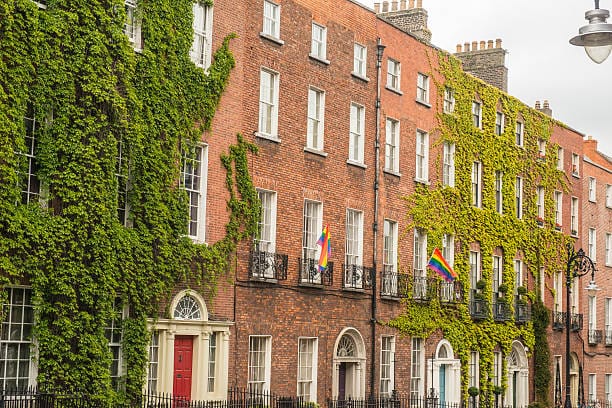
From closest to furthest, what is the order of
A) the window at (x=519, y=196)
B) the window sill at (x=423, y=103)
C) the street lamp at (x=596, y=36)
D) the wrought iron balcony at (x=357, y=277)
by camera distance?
1. the street lamp at (x=596, y=36)
2. the wrought iron balcony at (x=357, y=277)
3. the window sill at (x=423, y=103)
4. the window at (x=519, y=196)

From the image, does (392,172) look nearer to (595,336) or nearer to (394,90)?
(394,90)

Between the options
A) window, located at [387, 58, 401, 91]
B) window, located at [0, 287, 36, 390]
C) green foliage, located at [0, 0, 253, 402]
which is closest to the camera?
window, located at [0, 287, 36, 390]

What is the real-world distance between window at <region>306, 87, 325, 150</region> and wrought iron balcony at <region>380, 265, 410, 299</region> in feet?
18.5

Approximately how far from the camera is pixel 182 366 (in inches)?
1104

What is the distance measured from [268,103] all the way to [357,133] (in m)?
5.08

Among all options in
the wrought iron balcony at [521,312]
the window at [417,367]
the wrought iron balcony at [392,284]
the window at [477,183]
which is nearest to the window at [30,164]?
the wrought iron balcony at [392,284]

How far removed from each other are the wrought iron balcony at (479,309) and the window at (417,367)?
14.3 feet

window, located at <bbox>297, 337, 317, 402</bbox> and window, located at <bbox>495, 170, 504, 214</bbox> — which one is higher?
window, located at <bbox>495, 170, 504, 214</bbox>

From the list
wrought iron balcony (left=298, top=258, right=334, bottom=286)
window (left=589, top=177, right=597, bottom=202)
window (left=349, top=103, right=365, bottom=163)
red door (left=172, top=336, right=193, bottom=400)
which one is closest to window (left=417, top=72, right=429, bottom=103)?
window (left=349, top=103, right=365, bottom=163)

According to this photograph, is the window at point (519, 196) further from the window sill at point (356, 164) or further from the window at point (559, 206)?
the window sill at point (356, 164)

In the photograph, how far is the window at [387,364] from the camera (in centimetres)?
3647

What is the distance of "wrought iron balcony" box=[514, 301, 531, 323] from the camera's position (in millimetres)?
45906

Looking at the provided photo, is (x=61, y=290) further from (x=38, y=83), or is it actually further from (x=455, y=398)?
(x=455, y=398)

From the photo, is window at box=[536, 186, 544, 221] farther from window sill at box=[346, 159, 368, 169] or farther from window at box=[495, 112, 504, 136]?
window sill at box=[346, 159, 368, 169]
